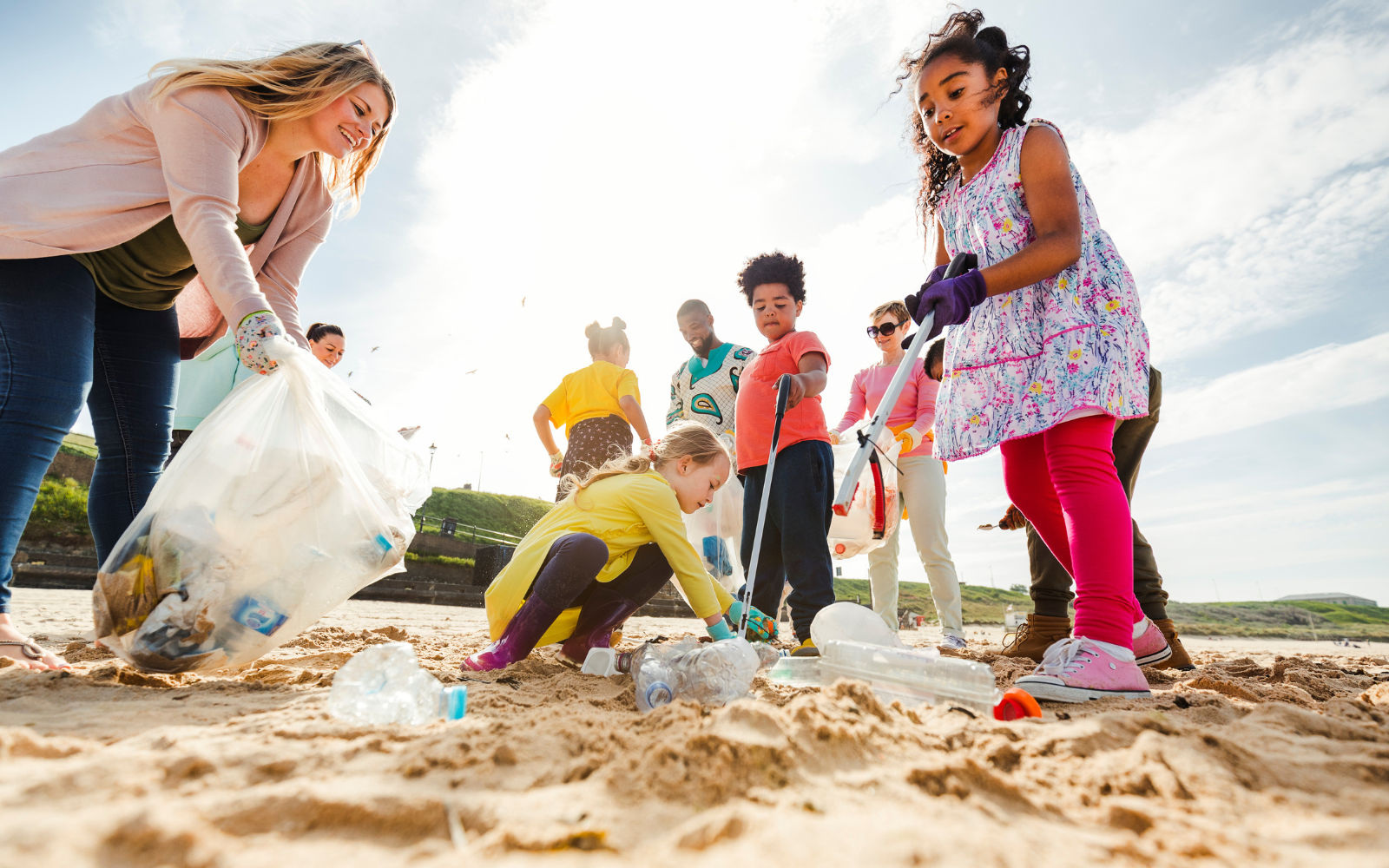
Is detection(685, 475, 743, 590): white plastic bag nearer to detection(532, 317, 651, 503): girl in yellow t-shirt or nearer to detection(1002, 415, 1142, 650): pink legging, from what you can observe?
detection(532, 317, 651, 503): girl in yellow t-shirt

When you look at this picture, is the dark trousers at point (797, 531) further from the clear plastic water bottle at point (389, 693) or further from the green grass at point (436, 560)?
the green grass at point (436, 560)

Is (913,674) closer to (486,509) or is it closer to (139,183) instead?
(139,183)

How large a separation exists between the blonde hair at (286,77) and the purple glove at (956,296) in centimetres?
197

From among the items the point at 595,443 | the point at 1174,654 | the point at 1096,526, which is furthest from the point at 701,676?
the point at 595,443

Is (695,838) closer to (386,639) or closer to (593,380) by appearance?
(386,639)

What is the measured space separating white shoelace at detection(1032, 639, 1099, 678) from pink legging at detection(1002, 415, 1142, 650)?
59mm

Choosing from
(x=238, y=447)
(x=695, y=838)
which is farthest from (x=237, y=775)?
(x=238, y=447)

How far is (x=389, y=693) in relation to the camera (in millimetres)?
1368

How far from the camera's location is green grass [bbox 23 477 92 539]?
980 cm

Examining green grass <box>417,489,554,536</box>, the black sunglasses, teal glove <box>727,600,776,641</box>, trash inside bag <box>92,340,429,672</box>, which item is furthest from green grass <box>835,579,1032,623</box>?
trash inside bag <box>92,340,429,672</box>

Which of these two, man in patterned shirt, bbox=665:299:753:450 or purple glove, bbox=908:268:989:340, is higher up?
man in patterned shirt, bbox=665:299:753:450

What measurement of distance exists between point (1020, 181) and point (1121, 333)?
2.01 ft

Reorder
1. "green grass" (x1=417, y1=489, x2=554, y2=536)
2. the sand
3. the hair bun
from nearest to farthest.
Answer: the sand, the hair bun, "green grass" (x1=417, y1=489, x2=554, y2=536)

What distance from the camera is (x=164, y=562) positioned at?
1639mm
